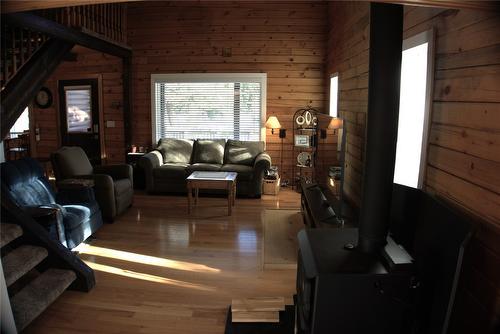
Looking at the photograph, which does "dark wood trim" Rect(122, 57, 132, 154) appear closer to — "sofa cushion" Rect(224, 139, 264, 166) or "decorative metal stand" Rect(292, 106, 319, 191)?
"sofa cushion" Rect(224, 139, 264, 166)

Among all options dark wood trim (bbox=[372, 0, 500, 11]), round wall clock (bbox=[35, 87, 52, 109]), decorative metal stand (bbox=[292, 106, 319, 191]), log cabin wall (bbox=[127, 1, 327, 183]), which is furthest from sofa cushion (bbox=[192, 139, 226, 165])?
dark wood trim (bbox=[372, 0, 500, 11])

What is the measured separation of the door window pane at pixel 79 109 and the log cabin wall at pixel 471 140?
6238 mm

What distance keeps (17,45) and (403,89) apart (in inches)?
158

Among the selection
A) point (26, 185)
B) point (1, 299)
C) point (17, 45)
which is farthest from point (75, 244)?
point (17, 45)

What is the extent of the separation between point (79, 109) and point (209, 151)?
2.84 meters

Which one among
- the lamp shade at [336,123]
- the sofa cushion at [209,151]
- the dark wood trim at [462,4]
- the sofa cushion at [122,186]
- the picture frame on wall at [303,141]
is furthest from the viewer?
the sofa cushion at [209,151]

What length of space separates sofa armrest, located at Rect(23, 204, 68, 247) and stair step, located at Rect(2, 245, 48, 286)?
0.40 meters

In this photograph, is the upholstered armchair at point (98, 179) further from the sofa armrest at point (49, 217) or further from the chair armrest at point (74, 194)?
the sofa armrest at point (49, 217)

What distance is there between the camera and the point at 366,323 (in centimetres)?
176

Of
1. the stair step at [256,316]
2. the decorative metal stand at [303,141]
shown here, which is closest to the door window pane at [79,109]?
the decorative metal stand at [303,141]

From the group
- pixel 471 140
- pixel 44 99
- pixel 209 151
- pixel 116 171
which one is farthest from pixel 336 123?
pixel 44 99

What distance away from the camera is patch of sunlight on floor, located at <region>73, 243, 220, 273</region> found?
3.35 metres

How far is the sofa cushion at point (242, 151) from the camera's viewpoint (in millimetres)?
6148

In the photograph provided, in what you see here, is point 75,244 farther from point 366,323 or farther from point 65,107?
point 65,107
